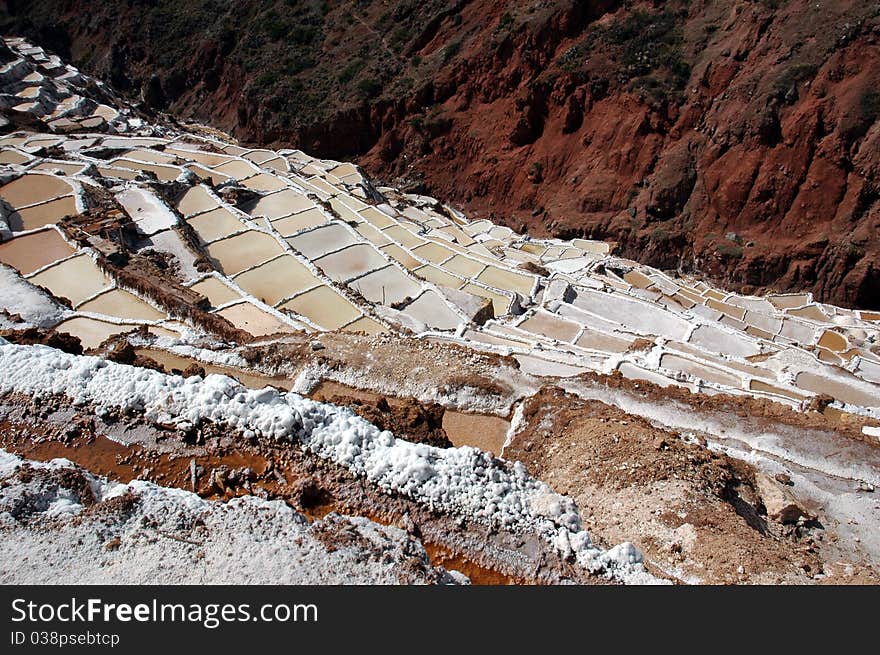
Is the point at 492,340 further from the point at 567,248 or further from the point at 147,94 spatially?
the point at 147,94

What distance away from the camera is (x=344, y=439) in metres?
7.17

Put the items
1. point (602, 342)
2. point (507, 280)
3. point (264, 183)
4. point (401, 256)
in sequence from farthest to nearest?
1. point (264, 183)
2. point (401, 256)
3. point (507, 280)
4. point (602, 342)

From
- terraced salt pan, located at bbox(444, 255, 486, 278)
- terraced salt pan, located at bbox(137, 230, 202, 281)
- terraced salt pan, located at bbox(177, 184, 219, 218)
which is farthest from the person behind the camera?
terraced salt pan, located at bbox(177, 184, 219, 218)

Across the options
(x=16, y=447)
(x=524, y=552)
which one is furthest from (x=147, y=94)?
(x=524, y=552)

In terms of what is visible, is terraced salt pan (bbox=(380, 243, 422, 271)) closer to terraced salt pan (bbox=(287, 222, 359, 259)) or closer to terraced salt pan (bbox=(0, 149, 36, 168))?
terraced salt pan (bbox=(287, 222, 359, 259))

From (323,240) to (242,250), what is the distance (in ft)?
10.1

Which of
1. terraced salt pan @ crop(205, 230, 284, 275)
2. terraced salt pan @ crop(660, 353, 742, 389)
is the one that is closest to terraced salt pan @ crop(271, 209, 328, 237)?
terraced salt pan @ crop(205, 230, 284, 275)

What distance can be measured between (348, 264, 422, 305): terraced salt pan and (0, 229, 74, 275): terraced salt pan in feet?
28.1

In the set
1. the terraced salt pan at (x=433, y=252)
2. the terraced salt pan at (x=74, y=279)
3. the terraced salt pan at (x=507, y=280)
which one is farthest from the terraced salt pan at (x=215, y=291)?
the terraced salt pan at (x=507, y=280)

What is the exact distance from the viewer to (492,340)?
1623 cm

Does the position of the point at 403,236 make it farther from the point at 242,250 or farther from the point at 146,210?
the point at 146,210

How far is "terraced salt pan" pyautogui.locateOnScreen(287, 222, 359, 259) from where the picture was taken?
856 inches

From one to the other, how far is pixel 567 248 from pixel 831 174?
12.4 metres

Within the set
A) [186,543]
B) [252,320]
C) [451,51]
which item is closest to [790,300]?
[252,320]
